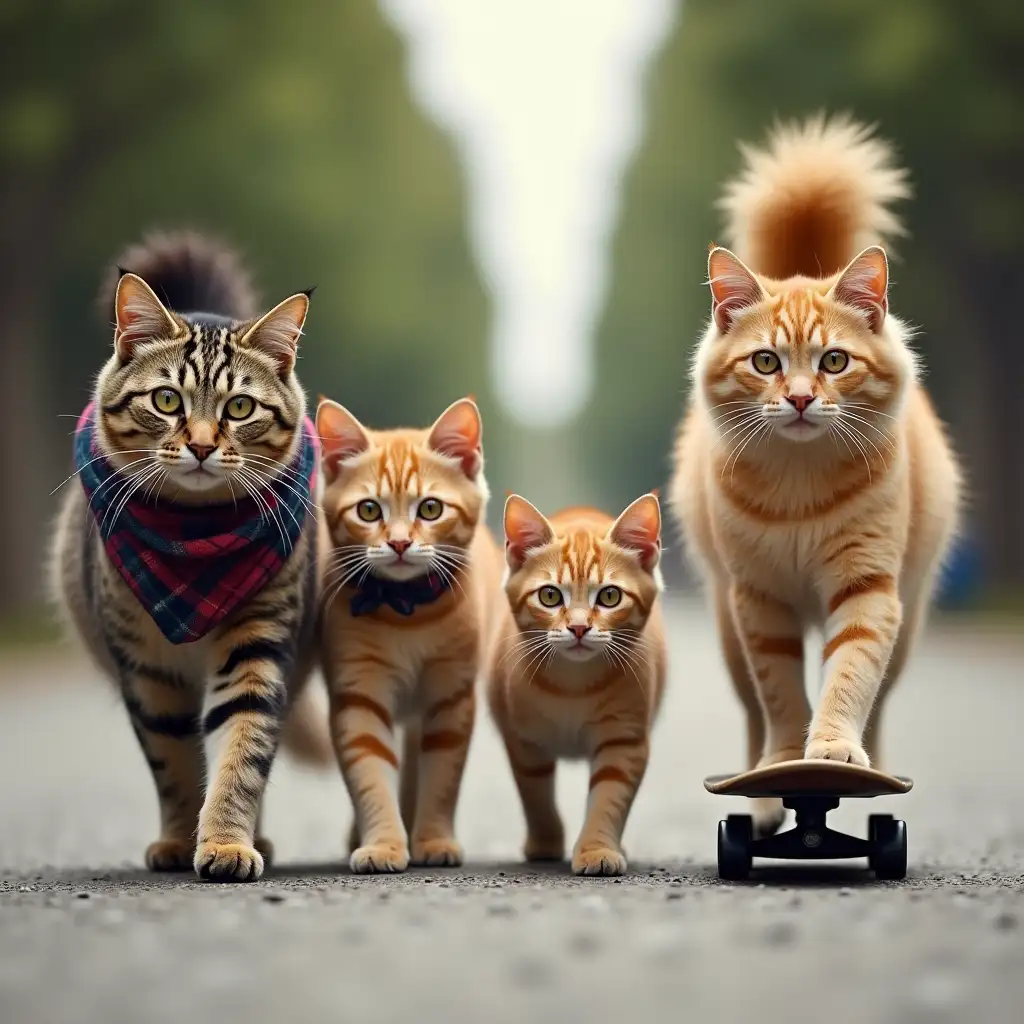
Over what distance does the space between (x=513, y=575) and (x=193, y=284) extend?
1607 millimetres

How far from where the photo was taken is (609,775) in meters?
4.10

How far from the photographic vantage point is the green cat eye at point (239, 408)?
402 cm

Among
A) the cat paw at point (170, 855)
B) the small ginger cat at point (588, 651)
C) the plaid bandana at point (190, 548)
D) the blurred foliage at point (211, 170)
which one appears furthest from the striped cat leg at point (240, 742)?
the blurred foliage at point (211, 170)

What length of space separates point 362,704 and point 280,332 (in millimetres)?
993

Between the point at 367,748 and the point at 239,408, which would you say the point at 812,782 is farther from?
the point at 239,408

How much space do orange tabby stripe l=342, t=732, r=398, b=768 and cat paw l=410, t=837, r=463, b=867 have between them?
0.24 meters

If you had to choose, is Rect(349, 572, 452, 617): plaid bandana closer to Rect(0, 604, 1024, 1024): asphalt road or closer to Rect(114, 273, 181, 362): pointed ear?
Rect(0, 604, 1024, 1024): asphalt road

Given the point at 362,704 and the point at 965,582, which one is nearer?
the point at 362,704

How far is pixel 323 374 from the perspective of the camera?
21.1 metres

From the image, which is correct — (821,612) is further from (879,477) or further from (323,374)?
(323,374)

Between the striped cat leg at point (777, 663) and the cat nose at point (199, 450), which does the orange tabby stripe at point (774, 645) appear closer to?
the striped cat leg at point (777, 663)

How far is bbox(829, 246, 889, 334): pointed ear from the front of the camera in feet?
13.0

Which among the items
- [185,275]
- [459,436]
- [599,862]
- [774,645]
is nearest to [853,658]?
[774,645]

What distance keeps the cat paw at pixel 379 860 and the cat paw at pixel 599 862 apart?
Answer: 44cm
